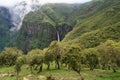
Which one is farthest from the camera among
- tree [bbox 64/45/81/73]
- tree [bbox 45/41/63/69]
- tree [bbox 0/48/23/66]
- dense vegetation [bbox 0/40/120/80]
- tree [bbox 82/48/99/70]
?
tree [bbox 0/48/23/66]

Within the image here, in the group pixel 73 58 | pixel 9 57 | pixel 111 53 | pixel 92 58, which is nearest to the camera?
pixel 73 58

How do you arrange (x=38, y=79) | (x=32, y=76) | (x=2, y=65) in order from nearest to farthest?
(x=38, y=79), (x=32, y=76), (x=2, y=65)

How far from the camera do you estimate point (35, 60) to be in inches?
4828

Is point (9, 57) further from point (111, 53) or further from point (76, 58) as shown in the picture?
point (76, 58)

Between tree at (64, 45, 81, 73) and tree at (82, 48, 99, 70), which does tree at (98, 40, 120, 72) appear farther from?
tree at (64, 45, 81, 73)

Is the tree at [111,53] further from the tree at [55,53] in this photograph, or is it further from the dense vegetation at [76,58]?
the tree at [55,53]

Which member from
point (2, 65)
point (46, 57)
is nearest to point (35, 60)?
point (46, 57)

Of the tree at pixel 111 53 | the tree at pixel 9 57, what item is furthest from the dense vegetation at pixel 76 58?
the tree at pixel 9 57

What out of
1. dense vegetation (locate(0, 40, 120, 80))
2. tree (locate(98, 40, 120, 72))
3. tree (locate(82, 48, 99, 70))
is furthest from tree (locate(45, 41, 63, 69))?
tree (locate(98, 40, 120, 72))

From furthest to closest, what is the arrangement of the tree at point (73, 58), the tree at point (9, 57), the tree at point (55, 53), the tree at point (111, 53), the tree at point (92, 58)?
the tree at point (9, 57)
the tree at point (55, 53)
the tree at point (92, 58)
the tree at point (111, 53)
the tree at point (73, 58)

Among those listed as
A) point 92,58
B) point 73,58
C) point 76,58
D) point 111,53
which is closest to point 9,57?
point 92,58

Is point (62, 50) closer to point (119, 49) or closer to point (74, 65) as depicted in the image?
point (119, 49)

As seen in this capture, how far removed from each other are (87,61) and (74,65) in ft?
125

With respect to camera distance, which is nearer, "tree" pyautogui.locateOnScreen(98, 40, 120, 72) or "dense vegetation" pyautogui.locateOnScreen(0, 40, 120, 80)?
"dense vegetation" pyautogui.locateOnScreen(0, 40, 120, 80)
